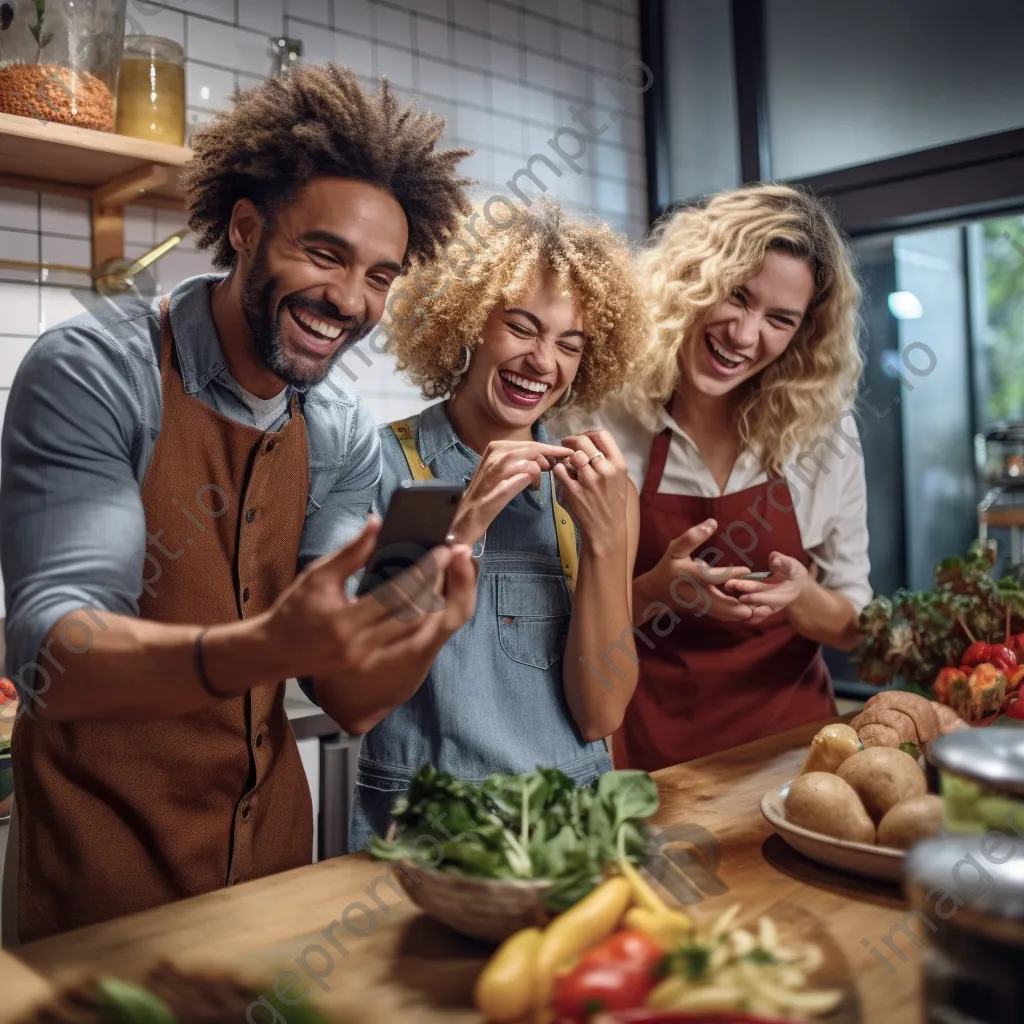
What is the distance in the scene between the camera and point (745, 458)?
2127mm

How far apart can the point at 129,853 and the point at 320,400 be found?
0.65 meters

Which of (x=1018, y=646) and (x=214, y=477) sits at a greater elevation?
(x=214, y=477)

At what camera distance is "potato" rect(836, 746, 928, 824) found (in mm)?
1101

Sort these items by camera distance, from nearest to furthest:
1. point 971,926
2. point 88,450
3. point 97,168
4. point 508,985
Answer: point 971,926, point 508,985, point 88,450, point 97,168

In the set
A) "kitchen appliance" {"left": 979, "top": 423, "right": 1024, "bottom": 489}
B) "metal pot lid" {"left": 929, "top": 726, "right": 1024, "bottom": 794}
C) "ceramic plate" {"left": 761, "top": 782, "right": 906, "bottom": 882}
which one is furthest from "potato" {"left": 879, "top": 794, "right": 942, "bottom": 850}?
"kitchen appliance" {"left": 979, "top": 423, "right": 1024, "bottom": 489}

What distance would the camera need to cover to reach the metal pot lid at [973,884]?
652mm

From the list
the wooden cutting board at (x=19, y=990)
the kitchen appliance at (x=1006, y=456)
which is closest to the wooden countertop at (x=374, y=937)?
the wooden cutting board at (x=19, y=990)

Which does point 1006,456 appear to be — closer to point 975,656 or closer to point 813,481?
point 813,481

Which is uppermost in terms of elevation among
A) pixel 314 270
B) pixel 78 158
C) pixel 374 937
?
pixel 78 158

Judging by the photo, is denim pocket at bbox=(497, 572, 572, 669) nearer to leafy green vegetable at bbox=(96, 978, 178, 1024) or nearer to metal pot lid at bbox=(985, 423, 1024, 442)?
leafy green vegetable at bbox=(96, 978, 178, 1024)

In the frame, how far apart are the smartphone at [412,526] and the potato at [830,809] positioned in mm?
477

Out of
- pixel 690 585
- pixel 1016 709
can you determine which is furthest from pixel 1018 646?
pixel 690 585

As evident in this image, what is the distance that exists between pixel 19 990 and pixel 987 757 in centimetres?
78

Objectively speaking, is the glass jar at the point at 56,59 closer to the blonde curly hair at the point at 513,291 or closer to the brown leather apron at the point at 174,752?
the blonde curly hair at the point at 513,291
